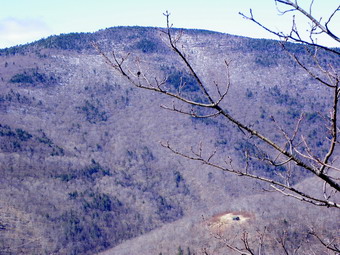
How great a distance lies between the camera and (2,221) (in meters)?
25.2

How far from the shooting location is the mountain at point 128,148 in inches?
987

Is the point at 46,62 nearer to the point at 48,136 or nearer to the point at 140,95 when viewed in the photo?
the point at 140,95

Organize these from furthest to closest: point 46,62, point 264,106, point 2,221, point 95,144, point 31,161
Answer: point 46,62 → point 264,106 → point 95,144 → point 31,161 → point 2,221

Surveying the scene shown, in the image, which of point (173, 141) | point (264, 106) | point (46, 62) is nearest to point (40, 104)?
point (46, 62)

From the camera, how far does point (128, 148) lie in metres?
38.6

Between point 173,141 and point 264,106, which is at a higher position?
point 264,106

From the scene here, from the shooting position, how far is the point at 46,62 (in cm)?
5194

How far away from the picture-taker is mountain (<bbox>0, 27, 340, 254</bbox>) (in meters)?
25.1

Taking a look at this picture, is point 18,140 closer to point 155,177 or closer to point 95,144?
point 95,144

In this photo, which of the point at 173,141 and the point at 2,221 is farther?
the point at 173,141

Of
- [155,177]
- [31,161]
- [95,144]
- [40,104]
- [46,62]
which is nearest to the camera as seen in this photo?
[31,161]

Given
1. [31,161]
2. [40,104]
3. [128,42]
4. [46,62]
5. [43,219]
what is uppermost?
[128,42]

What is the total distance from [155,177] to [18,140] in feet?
37.7

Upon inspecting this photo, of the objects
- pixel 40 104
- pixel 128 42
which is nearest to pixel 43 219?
pixel 40 104
